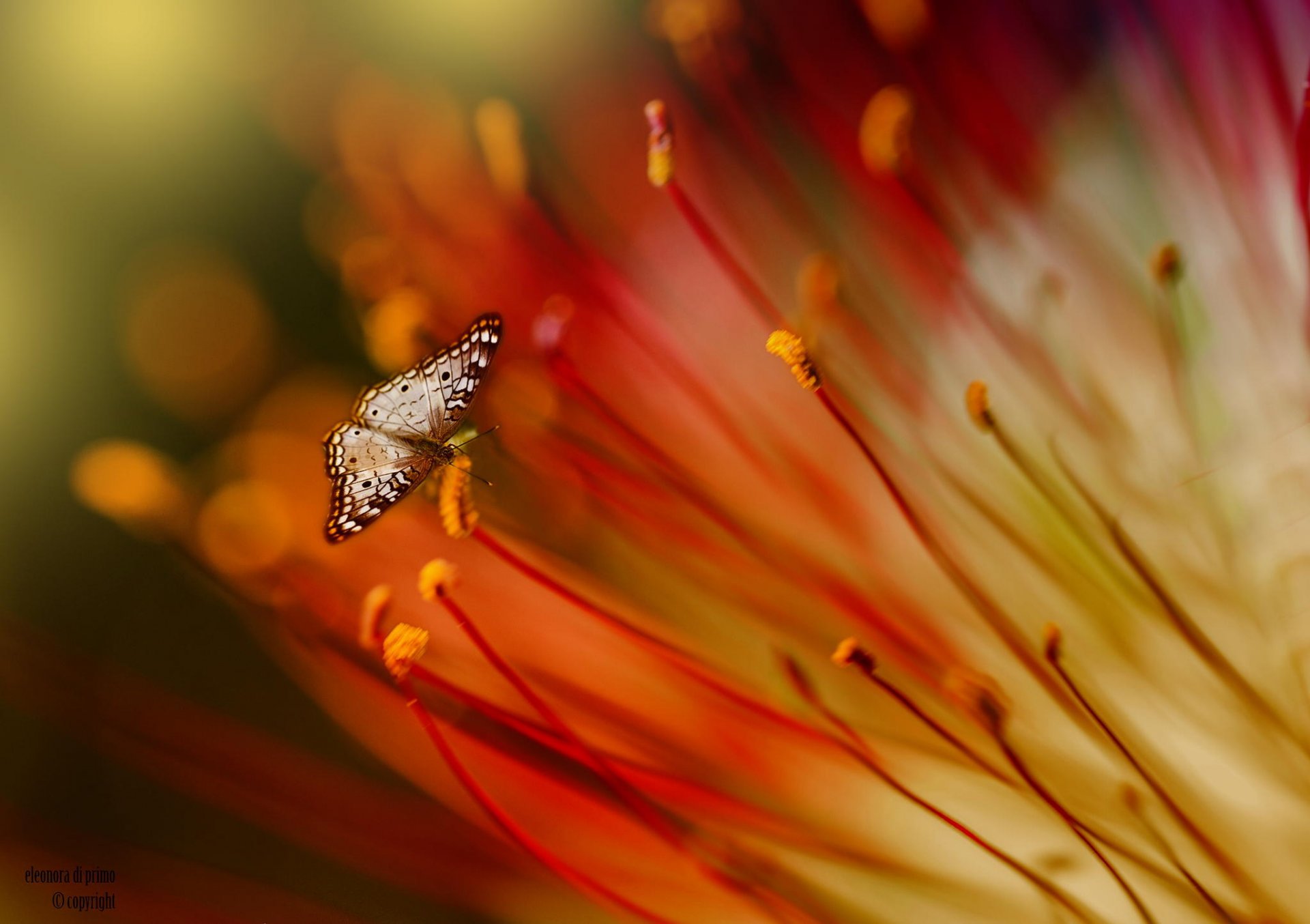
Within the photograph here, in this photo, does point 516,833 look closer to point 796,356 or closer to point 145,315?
point 796,356

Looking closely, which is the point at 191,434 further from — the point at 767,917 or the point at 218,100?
A: the point at 767,917

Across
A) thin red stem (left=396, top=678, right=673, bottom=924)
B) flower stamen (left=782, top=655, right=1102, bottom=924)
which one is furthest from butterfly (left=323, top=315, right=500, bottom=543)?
flower stamen (left=782, top=655, right=1102, bottom=924)

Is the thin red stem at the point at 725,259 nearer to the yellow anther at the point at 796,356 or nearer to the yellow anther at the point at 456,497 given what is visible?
the yellow anther at the point at 796,356

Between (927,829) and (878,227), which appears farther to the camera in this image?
(878,227)

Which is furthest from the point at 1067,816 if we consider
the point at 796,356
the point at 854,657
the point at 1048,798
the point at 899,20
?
the point at 899,20

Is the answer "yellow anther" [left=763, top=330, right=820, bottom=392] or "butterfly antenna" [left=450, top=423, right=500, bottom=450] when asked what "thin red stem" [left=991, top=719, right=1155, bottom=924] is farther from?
"butterfly antenna" [left=450, top=423, right=500, bottom=450]

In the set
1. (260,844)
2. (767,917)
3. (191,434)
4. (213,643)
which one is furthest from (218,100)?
(767,917)

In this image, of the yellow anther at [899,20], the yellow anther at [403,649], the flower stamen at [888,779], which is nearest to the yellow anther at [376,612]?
the yellow anther at [403,649]
